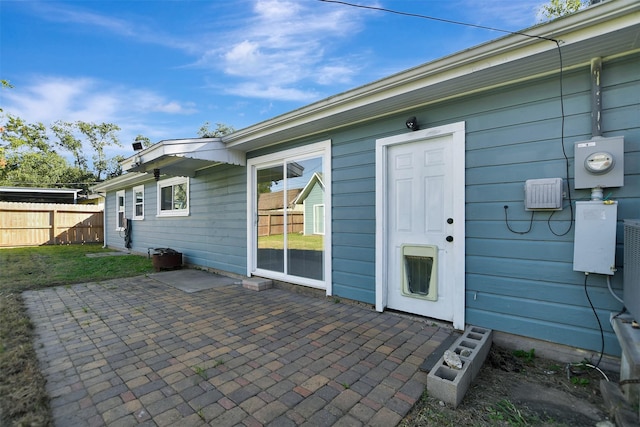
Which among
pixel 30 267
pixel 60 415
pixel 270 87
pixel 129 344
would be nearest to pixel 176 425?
pixel 60 415

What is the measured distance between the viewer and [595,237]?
2.21 meters

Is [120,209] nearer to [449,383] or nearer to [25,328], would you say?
[25,328]

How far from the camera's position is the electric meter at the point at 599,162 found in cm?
216

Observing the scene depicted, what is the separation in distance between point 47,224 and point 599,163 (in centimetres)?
1788

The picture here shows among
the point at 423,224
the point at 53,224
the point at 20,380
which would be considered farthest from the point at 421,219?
the point at 53,224

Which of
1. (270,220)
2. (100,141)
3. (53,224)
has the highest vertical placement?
(100,141)

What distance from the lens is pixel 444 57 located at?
2.54 m

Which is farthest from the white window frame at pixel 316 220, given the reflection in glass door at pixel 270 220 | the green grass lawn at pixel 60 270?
the green grass lawn at pixel 60 270

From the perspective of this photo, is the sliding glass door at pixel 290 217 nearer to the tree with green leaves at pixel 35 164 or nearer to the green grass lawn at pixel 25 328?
the green grass lawn at pixel 25 328

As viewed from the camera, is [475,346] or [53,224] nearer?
[475,346]

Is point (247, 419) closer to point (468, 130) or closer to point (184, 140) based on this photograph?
point (468, 130)

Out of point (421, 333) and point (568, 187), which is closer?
point (568, 187)

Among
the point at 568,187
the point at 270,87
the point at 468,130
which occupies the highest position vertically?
the point at 270,87

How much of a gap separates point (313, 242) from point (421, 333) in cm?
198
